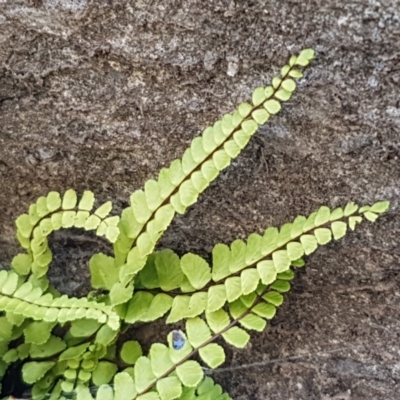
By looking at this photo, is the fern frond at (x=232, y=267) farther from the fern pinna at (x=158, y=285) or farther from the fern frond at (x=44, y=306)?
the fern frond at (x=44, y=306)

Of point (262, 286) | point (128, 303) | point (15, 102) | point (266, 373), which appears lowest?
point (266, 373)

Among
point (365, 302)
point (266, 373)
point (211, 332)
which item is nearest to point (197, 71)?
point (211, 332)

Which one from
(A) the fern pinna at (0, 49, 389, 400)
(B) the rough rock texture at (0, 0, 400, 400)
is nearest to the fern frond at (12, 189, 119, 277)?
(A) the fern pinna at (0, 49, 389, 400)

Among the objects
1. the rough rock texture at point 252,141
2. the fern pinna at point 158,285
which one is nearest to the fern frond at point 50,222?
the fern pinna at point 158,285

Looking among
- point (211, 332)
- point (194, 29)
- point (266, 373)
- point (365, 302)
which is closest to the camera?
point (194, 29)

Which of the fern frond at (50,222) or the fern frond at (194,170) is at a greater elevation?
the fern frond at (194,170)

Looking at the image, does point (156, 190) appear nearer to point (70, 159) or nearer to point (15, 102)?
point (70, 159)
